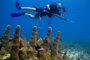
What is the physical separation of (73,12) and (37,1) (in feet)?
154

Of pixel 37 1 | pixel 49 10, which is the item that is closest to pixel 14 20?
pixel 37 1

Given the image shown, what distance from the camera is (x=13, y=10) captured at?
409ft

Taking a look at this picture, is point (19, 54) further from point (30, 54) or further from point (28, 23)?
point (28, 23)

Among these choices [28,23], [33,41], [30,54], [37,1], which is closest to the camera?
[30,54]

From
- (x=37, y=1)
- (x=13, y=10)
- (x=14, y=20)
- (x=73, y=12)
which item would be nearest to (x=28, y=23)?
(x=14, y=20)

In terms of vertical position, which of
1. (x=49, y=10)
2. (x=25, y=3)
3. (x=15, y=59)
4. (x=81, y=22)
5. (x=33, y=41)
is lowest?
(x=15, y=59)

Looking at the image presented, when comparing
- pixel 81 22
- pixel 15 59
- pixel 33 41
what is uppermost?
pixel 81 22

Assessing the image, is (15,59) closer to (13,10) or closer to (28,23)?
(13,10)

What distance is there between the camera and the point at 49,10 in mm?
10492

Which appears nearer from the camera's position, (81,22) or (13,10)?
(13,10)

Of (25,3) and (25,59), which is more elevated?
(25,3)

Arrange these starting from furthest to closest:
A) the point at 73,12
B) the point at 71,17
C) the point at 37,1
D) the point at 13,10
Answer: the point at 71,17 < the point at 73,12 < the point at 13,10 < the point at 37,1

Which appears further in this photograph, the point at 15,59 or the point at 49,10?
the point at 49,10

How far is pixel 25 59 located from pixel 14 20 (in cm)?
14618
